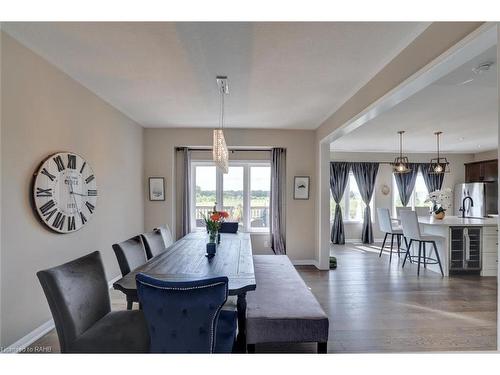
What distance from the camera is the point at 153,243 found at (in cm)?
307

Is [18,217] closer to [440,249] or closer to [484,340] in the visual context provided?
[484,340]

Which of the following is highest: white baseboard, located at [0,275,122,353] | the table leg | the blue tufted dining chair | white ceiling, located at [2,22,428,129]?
white ceiling, located at [2,22,428,129]

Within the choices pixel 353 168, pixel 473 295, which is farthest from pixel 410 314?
pixel 353 168

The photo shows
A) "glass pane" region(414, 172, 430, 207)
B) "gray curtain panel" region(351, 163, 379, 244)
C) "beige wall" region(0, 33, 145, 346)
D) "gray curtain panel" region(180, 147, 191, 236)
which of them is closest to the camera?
"beige wall" region(0, 33, 145, 346)

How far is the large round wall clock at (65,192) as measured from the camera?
2484 mm

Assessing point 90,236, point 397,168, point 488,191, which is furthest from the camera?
point 488,191

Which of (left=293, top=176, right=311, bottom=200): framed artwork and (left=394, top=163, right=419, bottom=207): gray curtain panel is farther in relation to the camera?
(left=394, top=163, right=419, bottom=207): gray curtain panel

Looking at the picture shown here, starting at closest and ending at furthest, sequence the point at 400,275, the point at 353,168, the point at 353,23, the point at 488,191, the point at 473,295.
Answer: the point at 353,23 → the point at 473,295 → the point at 400,275 → the point at 488,191 → the point at 353,168

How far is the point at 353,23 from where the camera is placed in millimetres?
1981

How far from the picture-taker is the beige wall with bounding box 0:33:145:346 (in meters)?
2.16

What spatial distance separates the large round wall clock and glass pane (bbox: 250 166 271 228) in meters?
3.17

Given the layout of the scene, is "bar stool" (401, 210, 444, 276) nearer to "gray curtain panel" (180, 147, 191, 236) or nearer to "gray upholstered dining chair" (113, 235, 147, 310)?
"gray curtain panel" (180, 147, 191, 236)

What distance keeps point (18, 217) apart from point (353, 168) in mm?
7438

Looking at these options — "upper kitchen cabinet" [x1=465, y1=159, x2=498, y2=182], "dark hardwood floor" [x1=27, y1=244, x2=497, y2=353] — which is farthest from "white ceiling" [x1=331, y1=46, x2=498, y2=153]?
"dark hardwood floor" [x1=27, y1=244, x2=497, y2=353]
